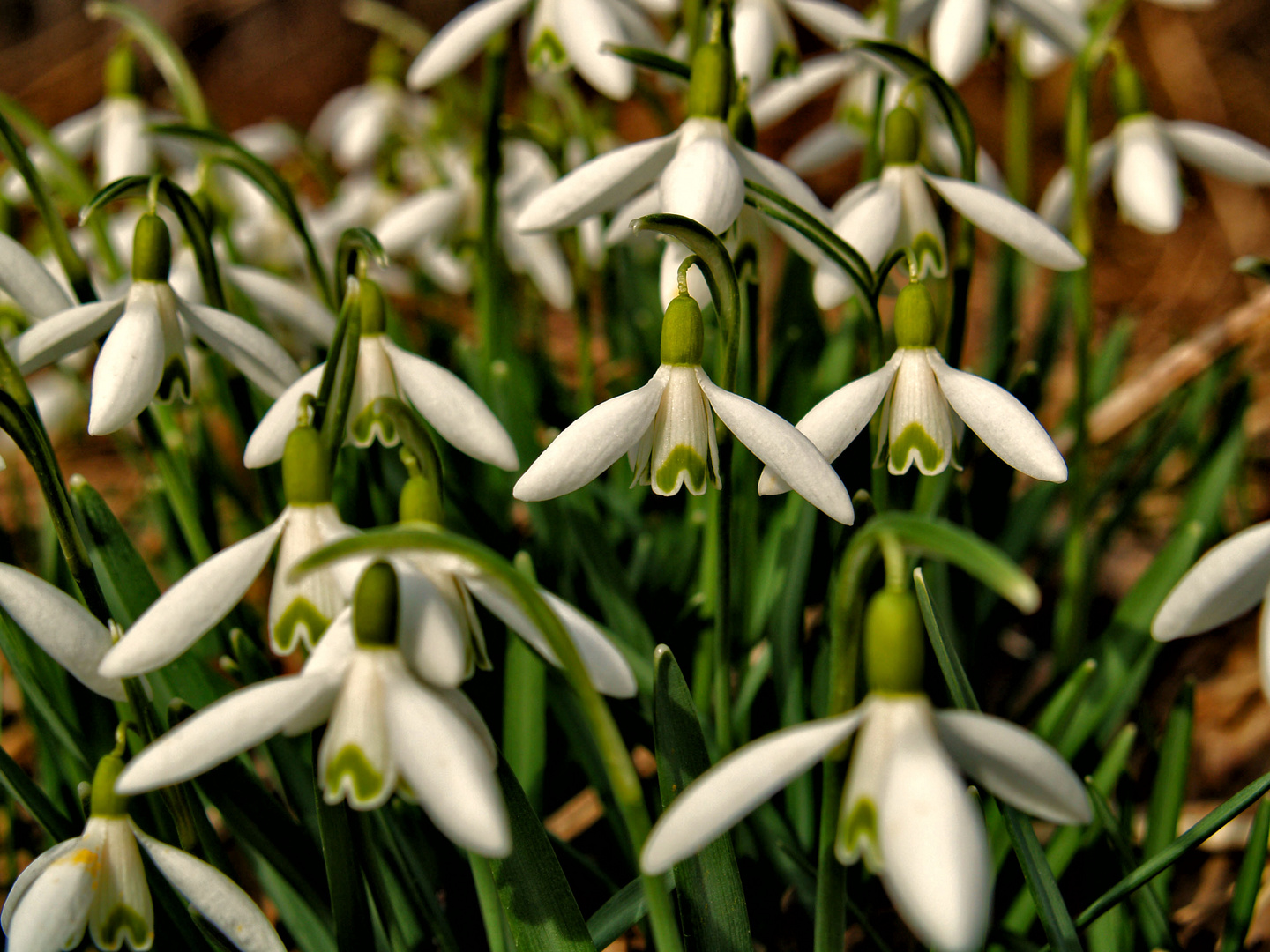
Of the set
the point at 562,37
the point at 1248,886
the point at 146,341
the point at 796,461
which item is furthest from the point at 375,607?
the point at 562,37

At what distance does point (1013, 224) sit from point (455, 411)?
484 millimetres

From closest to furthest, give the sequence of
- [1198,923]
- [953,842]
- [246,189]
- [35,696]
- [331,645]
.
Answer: [953,842]
[331,645]
[35,696]
[1198,923]
[246,189]

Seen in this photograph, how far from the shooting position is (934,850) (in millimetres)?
420

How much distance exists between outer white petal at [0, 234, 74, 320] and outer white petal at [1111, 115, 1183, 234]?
1.10 m

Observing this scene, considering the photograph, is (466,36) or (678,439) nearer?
(678,439)

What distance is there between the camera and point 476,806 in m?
0.47

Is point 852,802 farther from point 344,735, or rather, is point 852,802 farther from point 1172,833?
point 1172,833

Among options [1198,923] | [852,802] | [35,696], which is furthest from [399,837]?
[1198,923]

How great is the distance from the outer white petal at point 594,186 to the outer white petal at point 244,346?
0.25 metres

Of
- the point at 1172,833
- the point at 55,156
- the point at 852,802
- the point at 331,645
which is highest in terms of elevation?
the point at 55,156

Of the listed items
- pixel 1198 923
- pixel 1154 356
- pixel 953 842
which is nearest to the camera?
pixel 953 842

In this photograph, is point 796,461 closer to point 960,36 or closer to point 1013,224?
point 1013,224

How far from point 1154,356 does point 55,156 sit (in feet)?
7.93

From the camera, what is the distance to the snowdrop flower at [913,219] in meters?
0.80
